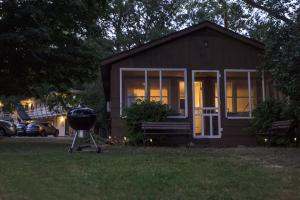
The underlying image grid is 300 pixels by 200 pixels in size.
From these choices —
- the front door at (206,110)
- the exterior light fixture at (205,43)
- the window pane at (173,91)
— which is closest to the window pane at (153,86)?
the window pane at (173,91)

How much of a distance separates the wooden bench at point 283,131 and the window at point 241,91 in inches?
72.6

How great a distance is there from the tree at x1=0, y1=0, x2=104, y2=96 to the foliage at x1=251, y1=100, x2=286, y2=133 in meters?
6.68

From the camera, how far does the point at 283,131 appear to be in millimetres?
17719

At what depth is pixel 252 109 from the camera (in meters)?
19.8

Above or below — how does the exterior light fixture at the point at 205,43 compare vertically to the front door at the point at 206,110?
above

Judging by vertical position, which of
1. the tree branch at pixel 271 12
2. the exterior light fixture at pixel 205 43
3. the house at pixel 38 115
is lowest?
the house at pixel 38 115

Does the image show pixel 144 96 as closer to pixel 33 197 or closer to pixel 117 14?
pixel 33 197

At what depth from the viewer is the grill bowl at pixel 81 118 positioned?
1424cm

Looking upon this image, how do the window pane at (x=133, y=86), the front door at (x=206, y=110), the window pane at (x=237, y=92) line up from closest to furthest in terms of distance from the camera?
the front door at (x=206, y=110)
the window pane at (x=133, y=86)
the window pane at (x=237, y=92)

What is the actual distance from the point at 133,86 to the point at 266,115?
5058 mm

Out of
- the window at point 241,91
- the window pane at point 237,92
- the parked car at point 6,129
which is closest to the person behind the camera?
the window at point 241,91

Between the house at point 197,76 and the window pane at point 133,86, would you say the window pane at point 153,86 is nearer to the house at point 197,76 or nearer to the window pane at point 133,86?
the house at point 197,76

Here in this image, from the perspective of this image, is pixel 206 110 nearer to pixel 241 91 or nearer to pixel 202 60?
pixel 241 91

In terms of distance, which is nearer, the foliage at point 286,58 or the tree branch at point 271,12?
the foliage at point 286,58
